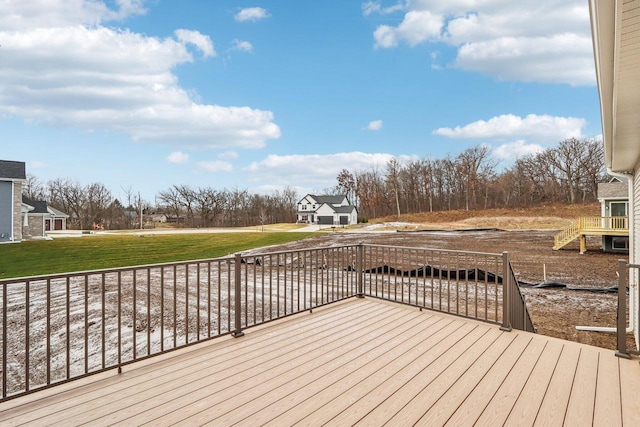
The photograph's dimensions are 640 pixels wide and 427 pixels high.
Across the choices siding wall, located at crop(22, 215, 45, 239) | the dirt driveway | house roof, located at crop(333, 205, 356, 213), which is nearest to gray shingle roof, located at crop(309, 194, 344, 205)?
house roof, located at crop(333, 205, 356, 213)

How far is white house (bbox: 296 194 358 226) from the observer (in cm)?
4453

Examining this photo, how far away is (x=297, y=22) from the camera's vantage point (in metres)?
12.6

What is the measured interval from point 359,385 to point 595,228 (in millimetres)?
17406

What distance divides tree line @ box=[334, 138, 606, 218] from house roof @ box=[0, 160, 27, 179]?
36.0 m

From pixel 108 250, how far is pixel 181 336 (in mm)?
16264

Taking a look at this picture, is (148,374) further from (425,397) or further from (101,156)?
(101,156)

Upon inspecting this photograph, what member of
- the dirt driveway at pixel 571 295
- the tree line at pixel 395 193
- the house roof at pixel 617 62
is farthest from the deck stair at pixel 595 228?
the tree line at pixel 395 193

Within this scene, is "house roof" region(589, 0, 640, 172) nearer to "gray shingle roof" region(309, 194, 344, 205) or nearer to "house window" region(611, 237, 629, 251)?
"house window" region(611, 237, 629, 251)

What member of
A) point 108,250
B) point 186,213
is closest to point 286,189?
point 186,213

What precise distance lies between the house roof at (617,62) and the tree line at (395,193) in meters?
38.1

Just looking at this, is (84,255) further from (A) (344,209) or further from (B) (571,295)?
(A) (344,209)

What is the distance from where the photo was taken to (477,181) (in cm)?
3947

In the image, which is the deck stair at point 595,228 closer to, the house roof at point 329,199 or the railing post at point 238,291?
the railing post at point 238,291

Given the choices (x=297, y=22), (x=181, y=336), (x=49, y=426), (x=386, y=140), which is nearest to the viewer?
(x=49, y=426)
